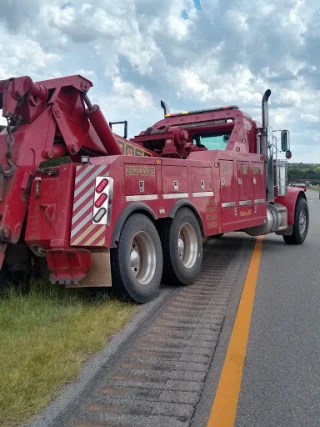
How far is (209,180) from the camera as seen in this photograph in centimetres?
746

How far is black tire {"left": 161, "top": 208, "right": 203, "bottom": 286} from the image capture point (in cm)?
632

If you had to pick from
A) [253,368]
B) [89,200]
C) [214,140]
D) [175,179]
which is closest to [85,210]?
[89,200]

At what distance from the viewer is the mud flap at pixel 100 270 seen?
5082 millimetres

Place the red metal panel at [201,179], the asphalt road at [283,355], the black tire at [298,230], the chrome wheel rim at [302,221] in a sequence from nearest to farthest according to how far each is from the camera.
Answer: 1. the asphalt road at [283,355]
2. the red metal panel at [201,179]
3. the black tire at [298,230]
4. the chrome wheel rim at [302,221]

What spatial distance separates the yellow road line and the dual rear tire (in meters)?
1.00

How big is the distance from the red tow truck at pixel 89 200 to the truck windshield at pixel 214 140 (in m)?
1.92

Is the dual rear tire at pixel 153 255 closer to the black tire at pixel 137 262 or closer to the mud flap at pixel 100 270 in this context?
the black tire at pixel 137 262

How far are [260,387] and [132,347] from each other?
1228 mm

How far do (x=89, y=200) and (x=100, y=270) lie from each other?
0.77 m

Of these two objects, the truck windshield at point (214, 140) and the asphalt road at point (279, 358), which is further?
the truck windshield at point (214, 140)

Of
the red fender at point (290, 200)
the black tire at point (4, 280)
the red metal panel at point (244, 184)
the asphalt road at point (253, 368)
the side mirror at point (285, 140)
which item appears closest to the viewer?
the asphalt road at point (253, 368)

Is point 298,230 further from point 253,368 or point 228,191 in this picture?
point 253,368

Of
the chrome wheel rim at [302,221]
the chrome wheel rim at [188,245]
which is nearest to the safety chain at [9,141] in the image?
the chrome wheel rim at [188,245]

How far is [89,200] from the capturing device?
511cm
